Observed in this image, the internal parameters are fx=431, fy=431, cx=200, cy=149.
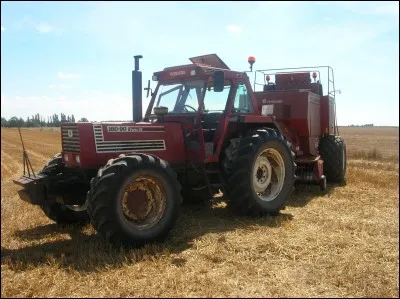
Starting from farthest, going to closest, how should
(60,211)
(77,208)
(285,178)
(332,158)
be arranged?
(332,158) < (285,178) < (60,211) < (77,208)

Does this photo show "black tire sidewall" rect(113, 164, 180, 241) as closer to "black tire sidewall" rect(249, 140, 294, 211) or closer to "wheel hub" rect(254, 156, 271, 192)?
"black tire sidewall" rect(249, 140, 294, 211)

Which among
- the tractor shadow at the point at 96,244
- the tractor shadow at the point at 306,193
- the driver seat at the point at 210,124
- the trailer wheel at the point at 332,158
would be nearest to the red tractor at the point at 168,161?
the driver seat at the point at 210,124

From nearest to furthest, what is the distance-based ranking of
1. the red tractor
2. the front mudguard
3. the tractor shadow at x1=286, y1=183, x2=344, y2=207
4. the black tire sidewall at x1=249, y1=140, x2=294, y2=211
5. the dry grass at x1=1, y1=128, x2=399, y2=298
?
the dry grass at x1=1, y1=128, x2=399, y2=298, the red tractor, the front mudguard, the black tire sidewall at x1=249, y1=140, x2=294, y2=211, the tractor shadow at x1=286, y1=183, x2=344, y2=207

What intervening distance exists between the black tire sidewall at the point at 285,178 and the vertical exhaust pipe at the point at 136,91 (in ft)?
6.75

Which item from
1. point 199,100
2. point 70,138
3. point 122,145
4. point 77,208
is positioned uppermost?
point 199,100

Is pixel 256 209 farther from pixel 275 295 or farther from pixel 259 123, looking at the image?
Answer: pixel 275 295

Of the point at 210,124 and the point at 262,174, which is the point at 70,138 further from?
the point at 262,174

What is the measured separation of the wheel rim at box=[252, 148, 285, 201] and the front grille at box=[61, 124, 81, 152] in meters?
2.92

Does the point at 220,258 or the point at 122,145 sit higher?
the point at 122,145

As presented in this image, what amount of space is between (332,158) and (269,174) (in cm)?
364

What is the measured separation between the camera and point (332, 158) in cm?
1054

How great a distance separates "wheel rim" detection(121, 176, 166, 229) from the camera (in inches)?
215

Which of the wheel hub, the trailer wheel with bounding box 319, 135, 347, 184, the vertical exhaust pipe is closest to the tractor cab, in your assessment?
the vertical exhaust pipe

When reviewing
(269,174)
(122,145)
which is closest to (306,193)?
(269,174)
